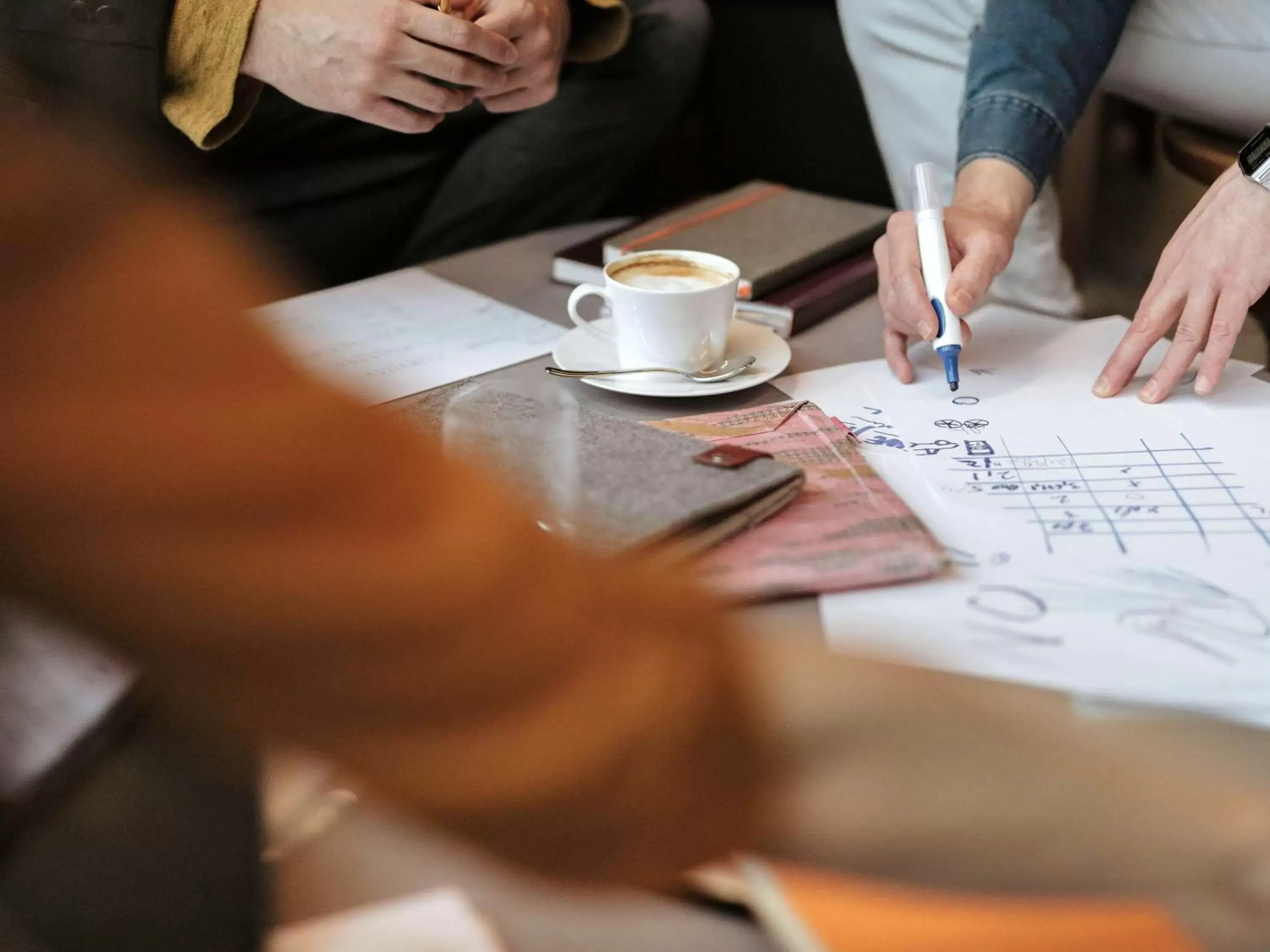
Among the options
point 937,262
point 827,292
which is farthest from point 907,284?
point 827,292

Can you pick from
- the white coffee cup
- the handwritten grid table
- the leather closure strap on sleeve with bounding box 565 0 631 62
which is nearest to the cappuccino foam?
the white coffee cup

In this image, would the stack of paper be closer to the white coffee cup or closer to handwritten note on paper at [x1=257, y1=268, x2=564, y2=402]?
the white coffee cup

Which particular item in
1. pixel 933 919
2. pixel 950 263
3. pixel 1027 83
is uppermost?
pixel 1027 83

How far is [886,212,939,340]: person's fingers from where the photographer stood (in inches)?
31.3

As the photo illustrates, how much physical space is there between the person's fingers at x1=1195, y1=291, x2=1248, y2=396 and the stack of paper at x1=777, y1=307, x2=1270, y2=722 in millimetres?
13

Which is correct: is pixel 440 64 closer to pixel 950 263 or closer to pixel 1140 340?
pixel 950 263

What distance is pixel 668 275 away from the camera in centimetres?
83

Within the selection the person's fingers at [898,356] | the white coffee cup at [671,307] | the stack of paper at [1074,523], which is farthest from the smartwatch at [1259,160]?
the white coffee cup at [671,307]

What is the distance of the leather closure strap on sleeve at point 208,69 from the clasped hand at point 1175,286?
0.58 m

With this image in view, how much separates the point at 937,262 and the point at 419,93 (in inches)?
18.1

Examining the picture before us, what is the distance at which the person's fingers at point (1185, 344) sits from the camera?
2.49 ft

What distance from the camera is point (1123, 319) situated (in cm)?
91

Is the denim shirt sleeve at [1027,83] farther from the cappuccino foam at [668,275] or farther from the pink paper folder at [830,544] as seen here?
the pink paper folder at [830,544]

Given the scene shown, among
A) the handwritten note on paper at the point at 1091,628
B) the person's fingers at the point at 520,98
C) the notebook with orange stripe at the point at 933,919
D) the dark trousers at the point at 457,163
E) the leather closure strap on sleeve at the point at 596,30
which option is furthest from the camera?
the dark trousers at the point at 457,163
